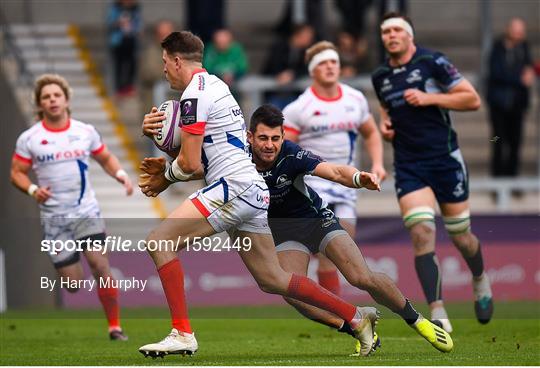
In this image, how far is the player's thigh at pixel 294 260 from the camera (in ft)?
38.8

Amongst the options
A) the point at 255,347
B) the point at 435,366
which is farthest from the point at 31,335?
the point at 435,366

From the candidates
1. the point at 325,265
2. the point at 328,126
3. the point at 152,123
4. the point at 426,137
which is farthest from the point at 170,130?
the point at 328,126

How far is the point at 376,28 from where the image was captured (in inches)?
909

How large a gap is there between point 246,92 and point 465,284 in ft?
14.2

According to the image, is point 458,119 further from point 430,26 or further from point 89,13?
point 89,13

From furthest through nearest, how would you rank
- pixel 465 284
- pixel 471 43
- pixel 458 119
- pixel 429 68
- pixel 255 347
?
pixel 471 43, pixel 458 119, pixel 465 284, pixel 429 68, pixel 255 347

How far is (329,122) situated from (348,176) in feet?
11.4

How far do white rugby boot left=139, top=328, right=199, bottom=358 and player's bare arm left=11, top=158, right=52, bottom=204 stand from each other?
3605mm

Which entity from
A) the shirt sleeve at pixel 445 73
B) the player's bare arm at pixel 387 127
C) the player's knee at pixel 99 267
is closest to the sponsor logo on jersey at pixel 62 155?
the player's knee at pixel 99 267

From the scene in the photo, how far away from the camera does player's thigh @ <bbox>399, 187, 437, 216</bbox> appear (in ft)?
44.0

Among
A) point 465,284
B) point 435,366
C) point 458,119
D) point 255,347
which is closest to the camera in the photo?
point 435,366

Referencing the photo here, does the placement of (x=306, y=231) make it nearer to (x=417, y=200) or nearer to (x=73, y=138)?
(x=417, y=200)

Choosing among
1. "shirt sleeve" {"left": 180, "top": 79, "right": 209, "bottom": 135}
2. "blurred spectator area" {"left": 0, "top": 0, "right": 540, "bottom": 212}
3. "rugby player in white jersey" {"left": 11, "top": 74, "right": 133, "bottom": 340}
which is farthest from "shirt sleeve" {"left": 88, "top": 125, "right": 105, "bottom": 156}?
"blurred spectator area" {"left": 0, "top": 0, "right": 540, "bottom": 212}

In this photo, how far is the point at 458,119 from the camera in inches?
896
